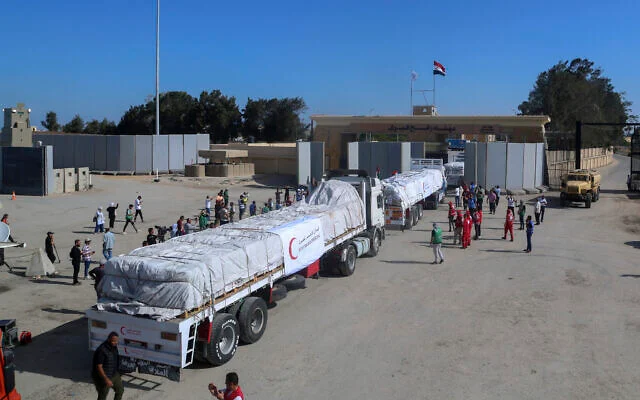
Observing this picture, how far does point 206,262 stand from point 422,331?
543 cm

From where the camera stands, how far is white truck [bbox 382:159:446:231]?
86.9 feet

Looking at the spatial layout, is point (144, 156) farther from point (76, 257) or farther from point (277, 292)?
point (277, 292)

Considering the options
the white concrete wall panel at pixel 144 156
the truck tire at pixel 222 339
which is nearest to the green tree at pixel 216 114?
the white concrete wall panel at pixel 144 156

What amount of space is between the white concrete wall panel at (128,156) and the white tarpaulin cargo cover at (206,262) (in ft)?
134

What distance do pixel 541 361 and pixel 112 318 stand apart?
8214 millimetres

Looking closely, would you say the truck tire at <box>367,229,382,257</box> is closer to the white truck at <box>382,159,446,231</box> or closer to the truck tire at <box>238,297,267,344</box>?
the white truck at <box>382,159,446,231</box>

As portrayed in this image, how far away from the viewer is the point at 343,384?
35.8ft

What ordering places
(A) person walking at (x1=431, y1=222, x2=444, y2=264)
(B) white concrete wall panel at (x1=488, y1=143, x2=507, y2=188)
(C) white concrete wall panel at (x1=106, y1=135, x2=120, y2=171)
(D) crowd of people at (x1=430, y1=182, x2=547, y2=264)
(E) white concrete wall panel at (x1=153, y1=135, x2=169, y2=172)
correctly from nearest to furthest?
(A) person walking at (x1=431, y1=222, x2=444, y2=264) → (D) crowd of people at (x1=430, y1=182, x2=547, y2=264) → (B) white concrete wall panel at (x1=488, y1=143, x2=507, y2=188) → (E) white concrete wall panel at (x1=153, y1=135, x2=169, y2=172) → (C) white concrete wall panel at (x1=106, y1=135, x2=120, y2=171)

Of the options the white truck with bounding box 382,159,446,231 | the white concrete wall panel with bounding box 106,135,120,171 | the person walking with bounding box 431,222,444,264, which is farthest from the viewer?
the white concrete wall panel with bounding box 106,135,120,171

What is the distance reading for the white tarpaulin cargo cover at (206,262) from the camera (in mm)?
10711

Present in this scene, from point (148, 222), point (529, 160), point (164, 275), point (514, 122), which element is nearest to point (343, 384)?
point (164, 275)

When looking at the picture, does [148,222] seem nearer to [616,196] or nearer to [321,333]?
[321,333]

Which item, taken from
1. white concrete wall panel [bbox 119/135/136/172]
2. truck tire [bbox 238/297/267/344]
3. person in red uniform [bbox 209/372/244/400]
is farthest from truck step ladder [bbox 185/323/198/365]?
white concrete wall panel [bbox 119/135/136/172]

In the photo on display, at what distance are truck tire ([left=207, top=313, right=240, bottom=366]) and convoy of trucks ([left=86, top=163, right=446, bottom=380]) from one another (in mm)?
19
